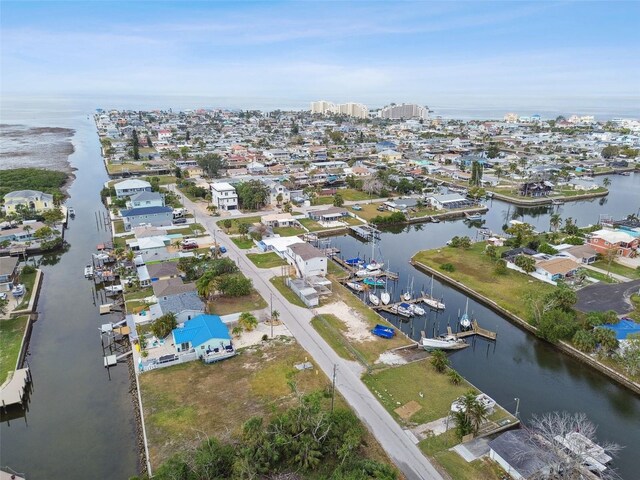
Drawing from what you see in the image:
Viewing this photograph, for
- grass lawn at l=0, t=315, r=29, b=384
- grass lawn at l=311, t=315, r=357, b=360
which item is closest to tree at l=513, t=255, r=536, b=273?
grass lawn at l=311, t=315, r=357, b=360

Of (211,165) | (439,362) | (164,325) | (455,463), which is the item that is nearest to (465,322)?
(439,362)

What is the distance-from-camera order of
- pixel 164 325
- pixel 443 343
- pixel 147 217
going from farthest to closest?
pixel 147 217 < pixel 443 343 < pixel 164 325

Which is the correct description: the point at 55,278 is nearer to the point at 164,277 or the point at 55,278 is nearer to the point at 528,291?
the point at 164,277

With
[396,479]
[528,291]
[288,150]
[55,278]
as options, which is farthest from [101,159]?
[396,479]

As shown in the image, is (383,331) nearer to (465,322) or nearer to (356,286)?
(465,322)

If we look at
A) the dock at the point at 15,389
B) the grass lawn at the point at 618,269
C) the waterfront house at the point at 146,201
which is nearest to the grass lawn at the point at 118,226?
the waterfront house at the point at 146,201

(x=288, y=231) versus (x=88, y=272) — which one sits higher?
(x=288, y=231)
